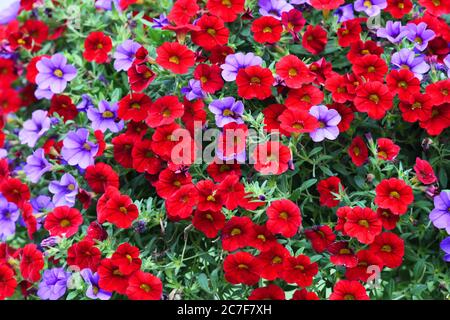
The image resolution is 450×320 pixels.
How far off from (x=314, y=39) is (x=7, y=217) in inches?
45.6

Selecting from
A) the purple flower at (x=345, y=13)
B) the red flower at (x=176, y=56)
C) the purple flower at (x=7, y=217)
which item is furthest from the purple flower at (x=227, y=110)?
the purple flower at (x=7, y=217)

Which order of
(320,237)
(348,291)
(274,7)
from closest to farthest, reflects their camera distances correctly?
1. (348,291)
2. (320,237)
3. (274,7)

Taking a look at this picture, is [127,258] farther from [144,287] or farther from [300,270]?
[300,270]

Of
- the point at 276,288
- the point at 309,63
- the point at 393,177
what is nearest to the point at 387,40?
the point at 309,63

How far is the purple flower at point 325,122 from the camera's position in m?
2.03

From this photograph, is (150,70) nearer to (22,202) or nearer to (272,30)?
(272,30)

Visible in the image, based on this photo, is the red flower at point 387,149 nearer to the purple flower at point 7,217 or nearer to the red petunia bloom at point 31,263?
the red petunia bloom at point 31,263

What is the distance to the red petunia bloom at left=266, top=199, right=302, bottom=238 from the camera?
1.93 meters

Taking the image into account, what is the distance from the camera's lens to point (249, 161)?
206 centimetres

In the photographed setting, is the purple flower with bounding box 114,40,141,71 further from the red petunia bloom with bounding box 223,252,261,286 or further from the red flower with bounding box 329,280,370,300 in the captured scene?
the red flower with bounding box 329,280,370,300

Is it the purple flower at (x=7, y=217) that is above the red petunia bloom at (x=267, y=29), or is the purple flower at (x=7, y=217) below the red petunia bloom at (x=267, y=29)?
below

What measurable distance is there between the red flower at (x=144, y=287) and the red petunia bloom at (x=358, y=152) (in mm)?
662

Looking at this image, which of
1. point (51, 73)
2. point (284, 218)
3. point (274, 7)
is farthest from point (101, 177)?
point (274, 7)
